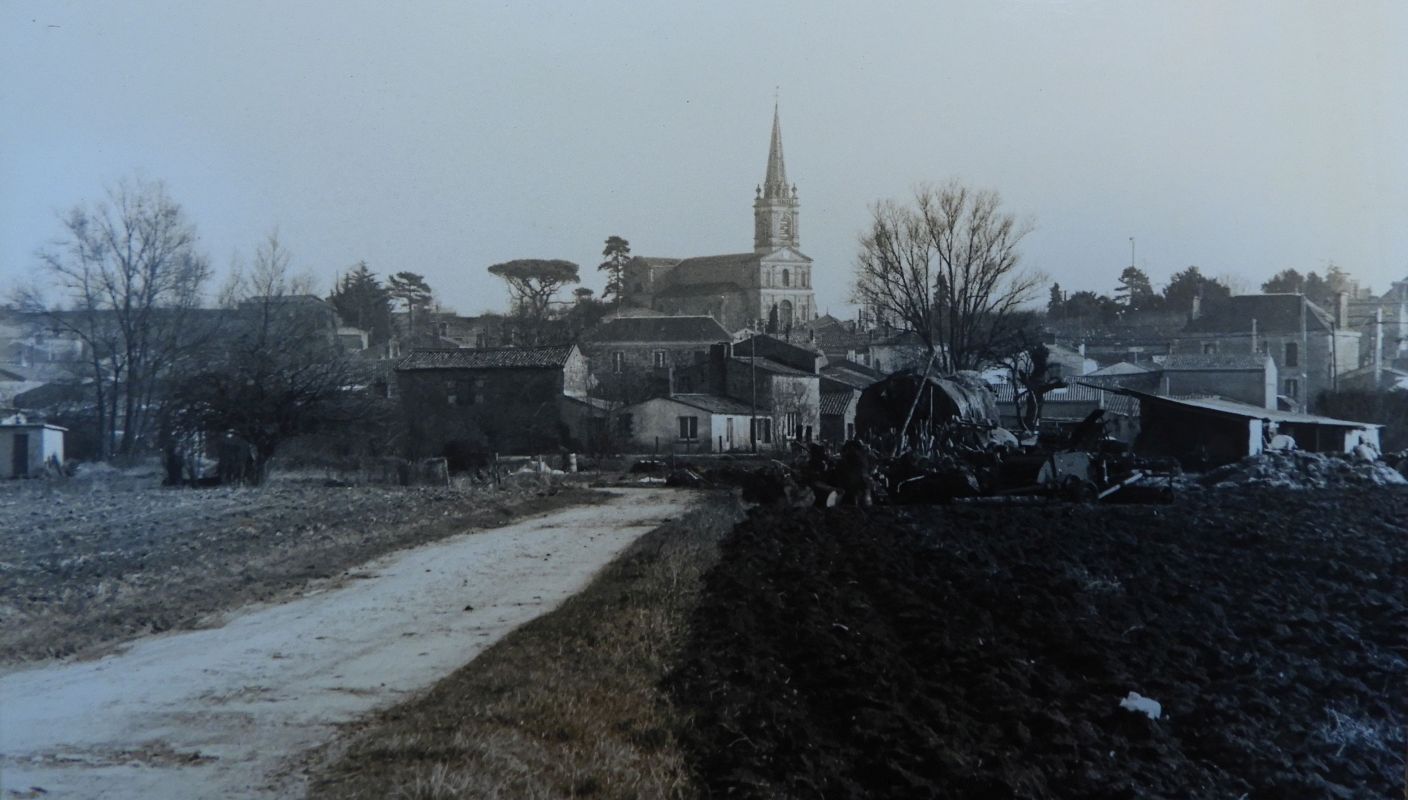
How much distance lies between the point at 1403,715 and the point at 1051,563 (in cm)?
755

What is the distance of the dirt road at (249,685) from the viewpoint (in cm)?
780

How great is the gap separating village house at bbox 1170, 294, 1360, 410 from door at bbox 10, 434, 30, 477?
40358mm

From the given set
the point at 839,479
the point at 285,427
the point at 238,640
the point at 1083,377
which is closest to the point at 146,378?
the point at 285,427

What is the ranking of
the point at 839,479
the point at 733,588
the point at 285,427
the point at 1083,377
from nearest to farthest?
the point at 733,588
the point at 839,479
the point at 285,427
the point at 1083,377

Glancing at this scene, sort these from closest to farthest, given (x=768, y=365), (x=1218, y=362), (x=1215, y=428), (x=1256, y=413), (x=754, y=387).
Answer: (x=1256, y=413), (x=1215, y=428), (x=1218, y=362), (x=754, y=387), (x=768, y=365)

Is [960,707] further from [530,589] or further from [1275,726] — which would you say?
[530,589]

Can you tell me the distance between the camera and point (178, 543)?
19672 mm

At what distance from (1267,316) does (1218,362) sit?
254 centimetres

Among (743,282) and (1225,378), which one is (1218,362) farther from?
(743,282)

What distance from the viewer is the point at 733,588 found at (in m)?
15.4

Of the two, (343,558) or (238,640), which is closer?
(238,640)

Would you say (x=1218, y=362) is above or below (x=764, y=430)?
above

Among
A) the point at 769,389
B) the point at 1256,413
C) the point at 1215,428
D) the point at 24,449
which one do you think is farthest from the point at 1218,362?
the point at 24,449

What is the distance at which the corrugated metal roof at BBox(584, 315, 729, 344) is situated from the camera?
76.7m
